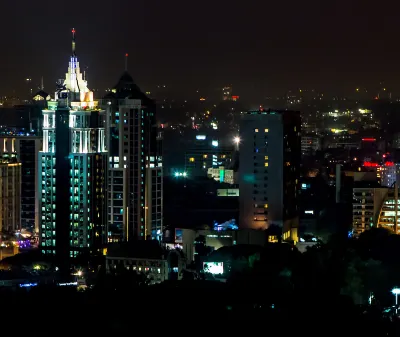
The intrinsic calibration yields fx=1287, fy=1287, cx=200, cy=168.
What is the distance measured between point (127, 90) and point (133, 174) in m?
2.74

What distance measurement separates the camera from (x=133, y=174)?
18328 mm

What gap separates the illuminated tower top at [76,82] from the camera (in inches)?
723

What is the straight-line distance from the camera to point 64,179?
17516 millimetres

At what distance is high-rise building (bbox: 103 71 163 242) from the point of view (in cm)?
1814

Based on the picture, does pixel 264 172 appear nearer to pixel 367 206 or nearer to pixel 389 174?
pixel 367 206

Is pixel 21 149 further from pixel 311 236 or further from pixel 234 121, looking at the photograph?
pixel 234 121

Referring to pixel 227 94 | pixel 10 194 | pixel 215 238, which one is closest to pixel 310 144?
pixel 227 94

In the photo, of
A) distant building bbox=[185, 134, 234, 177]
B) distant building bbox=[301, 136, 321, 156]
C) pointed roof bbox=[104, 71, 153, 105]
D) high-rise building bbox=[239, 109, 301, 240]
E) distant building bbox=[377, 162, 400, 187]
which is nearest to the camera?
high-rise building bbox=[239, 109, 301, 240]

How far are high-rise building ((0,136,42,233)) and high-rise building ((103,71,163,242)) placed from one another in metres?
1.98

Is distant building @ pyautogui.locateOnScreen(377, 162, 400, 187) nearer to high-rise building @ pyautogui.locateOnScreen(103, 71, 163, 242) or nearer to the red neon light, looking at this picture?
the red neon light

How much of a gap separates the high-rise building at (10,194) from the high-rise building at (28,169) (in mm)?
80

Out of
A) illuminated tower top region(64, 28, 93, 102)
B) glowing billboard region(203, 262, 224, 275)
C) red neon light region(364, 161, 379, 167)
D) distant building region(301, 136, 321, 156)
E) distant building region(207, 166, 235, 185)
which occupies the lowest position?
glowing billboard region(203, 262, 224, 275)

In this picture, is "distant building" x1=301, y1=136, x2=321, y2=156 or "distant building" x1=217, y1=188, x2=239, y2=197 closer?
"distant building" x1=217, y1=188, x2=239, y2=197

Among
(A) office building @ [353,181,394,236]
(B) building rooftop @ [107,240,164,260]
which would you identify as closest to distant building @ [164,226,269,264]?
(B) building rooftop @ [107,240,164,260]
